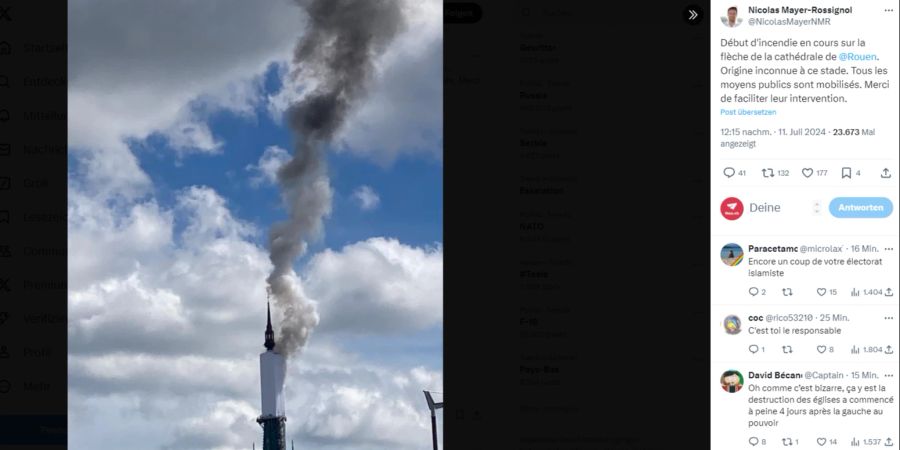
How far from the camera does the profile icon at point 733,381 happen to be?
2927cm

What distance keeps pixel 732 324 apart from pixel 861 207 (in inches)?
174

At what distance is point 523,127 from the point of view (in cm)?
3012

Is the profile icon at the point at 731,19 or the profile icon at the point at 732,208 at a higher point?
the profile icon at the point at 731,19

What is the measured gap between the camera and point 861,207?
2908cm

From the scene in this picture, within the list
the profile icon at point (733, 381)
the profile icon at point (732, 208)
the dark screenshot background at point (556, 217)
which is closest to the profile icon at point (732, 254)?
the dark screenshot background at point (556, 217)

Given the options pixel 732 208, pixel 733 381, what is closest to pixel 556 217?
pixel 732 208

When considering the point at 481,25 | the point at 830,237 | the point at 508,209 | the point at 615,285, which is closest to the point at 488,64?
the point at 481,25

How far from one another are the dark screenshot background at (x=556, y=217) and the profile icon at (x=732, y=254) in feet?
1.71

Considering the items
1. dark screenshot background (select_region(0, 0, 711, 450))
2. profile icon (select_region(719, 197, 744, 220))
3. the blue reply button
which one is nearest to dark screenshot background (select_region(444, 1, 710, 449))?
dark screenshot background (select_region(0, 0, 711, 450))

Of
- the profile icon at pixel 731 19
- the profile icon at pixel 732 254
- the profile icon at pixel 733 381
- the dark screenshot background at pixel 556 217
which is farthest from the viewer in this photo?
the profile icon at pixel 731 19

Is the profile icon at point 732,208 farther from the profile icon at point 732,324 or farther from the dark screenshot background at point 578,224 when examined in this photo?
the profile icon at point 732,324

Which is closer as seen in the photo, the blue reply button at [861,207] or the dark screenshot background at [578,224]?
the blue reply button at [861,207]
